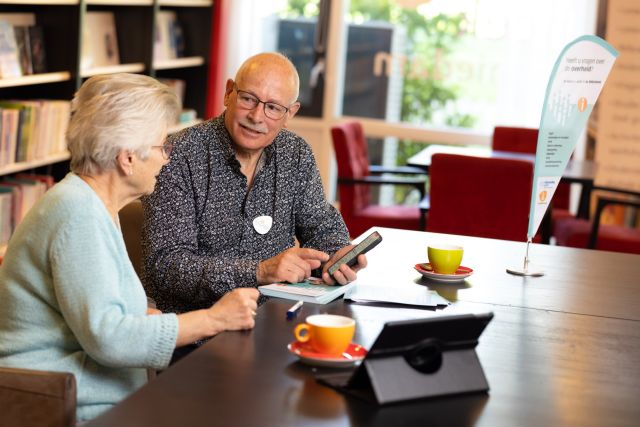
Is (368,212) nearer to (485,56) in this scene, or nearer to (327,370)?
(485,56)

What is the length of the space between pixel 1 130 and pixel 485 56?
3.49m

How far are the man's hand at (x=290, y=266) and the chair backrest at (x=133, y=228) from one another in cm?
48

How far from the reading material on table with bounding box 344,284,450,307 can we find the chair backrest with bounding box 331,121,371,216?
2823mm

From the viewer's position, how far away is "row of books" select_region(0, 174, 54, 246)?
13.5 ft

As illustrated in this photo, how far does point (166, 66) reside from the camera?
227 inches

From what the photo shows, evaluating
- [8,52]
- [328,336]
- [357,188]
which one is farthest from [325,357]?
[357,188]

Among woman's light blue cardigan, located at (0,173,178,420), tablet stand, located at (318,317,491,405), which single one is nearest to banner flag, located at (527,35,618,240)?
tablet stand, located at (318,317,491,405)

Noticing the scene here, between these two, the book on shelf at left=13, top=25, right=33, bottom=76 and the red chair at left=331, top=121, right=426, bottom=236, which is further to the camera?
the red chair at left=331, top=121, right=426, bottom=236

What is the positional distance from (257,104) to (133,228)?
0.48m

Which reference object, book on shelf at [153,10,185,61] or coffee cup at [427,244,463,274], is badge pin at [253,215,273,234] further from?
book on shelf at [153,10,185,61]

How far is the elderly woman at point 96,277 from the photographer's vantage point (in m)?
1.71

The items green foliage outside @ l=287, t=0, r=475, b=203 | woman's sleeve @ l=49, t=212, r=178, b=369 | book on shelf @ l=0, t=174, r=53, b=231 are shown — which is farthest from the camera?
green foliage outside @ l=287, t=0, r=475, b=203

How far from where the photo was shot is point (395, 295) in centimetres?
221

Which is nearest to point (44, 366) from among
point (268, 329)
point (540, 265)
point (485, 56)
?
point (268, 329)
